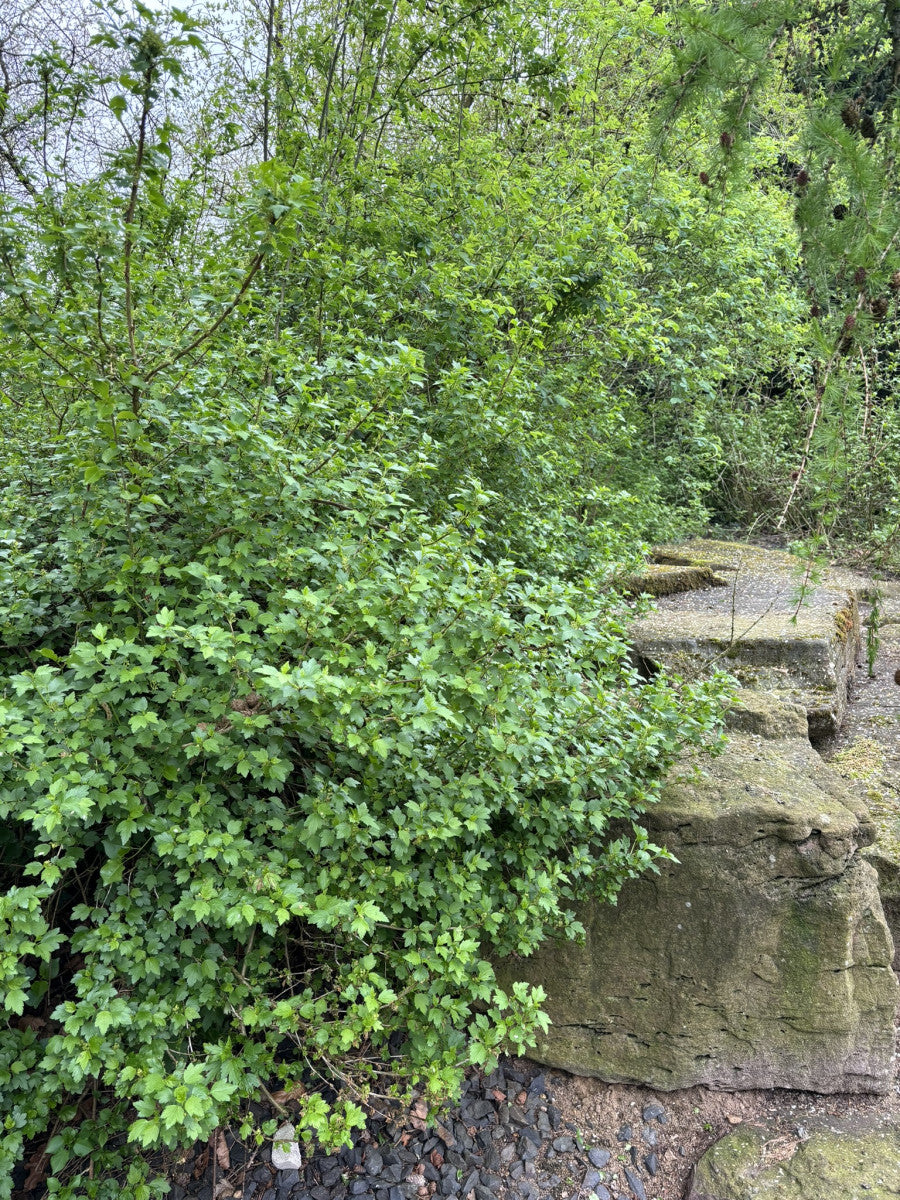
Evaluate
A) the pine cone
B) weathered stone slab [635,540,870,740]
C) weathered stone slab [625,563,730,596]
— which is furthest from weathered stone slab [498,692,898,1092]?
weathered stone slab [625,563,730,596]

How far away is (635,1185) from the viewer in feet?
8.13

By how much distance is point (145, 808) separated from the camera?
6.28ft

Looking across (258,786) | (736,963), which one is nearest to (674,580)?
(736,963)

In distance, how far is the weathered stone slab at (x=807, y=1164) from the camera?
235 cm

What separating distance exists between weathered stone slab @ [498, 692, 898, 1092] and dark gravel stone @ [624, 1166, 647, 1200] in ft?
0.90

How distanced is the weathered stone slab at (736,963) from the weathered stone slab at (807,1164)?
0.50ft

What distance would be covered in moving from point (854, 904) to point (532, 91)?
4.91 metres

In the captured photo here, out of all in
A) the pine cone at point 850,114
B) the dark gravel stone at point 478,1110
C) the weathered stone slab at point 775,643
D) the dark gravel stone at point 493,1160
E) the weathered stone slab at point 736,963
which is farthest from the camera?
the weathered stone slab at point 775,643

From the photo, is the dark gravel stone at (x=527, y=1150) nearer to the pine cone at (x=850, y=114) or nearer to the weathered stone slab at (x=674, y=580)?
the pine cone at (x=850, y=114)

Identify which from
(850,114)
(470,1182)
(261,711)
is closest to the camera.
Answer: (261,711)

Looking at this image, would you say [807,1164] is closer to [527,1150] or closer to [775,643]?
[527,1150]

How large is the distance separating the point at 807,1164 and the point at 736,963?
1.91 ft

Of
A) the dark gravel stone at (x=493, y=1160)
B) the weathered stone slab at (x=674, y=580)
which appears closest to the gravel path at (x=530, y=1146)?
the dark gravel stone at (x=493, y=1160)

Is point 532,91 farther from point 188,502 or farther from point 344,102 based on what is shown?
point 188,502
